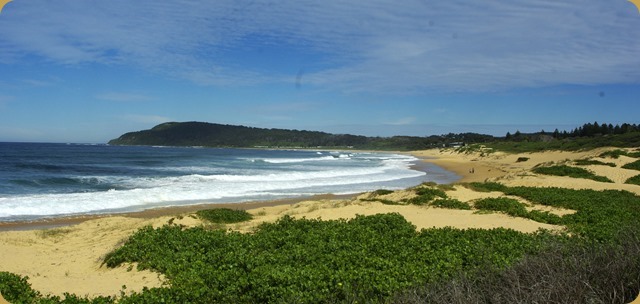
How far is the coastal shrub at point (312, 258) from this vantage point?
6.00 m

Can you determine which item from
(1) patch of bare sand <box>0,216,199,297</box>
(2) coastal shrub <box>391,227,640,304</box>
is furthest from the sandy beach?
(2) coastal shrub <box>391,227,640,304</box>

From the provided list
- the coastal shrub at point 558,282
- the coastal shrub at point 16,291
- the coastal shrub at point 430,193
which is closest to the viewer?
the coastal shrub at point 558,282

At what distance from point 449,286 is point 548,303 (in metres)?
1.04

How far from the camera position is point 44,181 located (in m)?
28.9

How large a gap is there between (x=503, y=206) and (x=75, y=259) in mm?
12582

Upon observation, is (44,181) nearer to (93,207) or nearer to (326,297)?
(93,207)

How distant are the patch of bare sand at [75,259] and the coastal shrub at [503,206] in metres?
9.83

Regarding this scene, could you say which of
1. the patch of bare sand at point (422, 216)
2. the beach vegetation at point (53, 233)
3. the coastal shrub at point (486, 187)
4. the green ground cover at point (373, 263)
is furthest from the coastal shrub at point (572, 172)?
the beach vegetation at point (53, 233)

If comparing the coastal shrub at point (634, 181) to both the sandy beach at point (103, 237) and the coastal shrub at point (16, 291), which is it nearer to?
the sandy beach at point (103, 237)

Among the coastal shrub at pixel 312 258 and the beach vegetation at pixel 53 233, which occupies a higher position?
the coastal shrub at pixel 312 258

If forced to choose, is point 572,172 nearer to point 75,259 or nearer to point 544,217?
point 544,217

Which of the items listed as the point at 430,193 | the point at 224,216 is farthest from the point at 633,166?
the point at 224,216

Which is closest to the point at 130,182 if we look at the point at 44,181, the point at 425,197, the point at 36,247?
the point at 44,181

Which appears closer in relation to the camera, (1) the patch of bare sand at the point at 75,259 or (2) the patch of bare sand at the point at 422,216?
(1) the patch of bare sand at the point at 75,259
